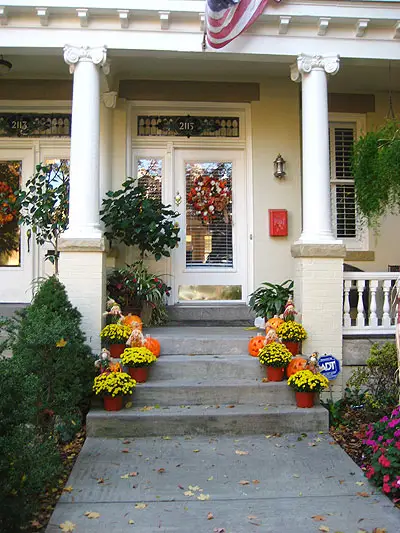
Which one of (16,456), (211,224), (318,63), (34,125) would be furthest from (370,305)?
(34,125)

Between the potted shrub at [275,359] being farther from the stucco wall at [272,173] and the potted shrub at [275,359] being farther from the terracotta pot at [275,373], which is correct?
the stucco wall at [272,173]

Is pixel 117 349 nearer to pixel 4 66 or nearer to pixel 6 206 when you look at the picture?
pixel 6 206

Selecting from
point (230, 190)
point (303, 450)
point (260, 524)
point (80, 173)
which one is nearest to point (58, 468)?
point (260, 524)

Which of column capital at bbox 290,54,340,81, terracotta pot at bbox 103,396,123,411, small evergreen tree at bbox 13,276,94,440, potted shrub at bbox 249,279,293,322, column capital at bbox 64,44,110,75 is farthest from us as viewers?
potted shrub at bbox 249,279,293,322

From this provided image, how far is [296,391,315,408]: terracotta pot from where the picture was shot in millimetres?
4320

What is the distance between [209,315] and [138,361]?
1851 mm

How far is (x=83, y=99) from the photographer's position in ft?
16.2

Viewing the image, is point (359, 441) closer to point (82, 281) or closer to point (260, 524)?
point (260, 524)

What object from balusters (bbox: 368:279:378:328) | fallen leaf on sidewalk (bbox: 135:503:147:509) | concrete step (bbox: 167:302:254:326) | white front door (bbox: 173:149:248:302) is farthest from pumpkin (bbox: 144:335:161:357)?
balusters (bbox: 368:279:378:328)

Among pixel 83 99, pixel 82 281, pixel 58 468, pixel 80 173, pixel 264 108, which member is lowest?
pixel 58 468

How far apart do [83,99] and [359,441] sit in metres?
4.07

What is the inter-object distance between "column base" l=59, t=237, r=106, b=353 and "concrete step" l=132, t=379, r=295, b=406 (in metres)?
0.77

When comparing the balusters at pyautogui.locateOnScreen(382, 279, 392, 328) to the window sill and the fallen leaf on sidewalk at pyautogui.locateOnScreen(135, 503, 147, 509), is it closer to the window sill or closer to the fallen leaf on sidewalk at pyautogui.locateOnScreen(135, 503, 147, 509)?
the window sill

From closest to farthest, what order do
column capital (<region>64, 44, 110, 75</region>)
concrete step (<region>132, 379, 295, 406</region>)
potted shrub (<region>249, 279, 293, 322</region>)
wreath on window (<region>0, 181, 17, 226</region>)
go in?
concrete step (<region>132, 379, 295, 406</region>)
column capital (<region>64, 44, 110, 75</region>)
potted shrub (<region>249, 279, 293, 322</region>)
wreath on window (<region>0, 181, 17, 226</region>)
